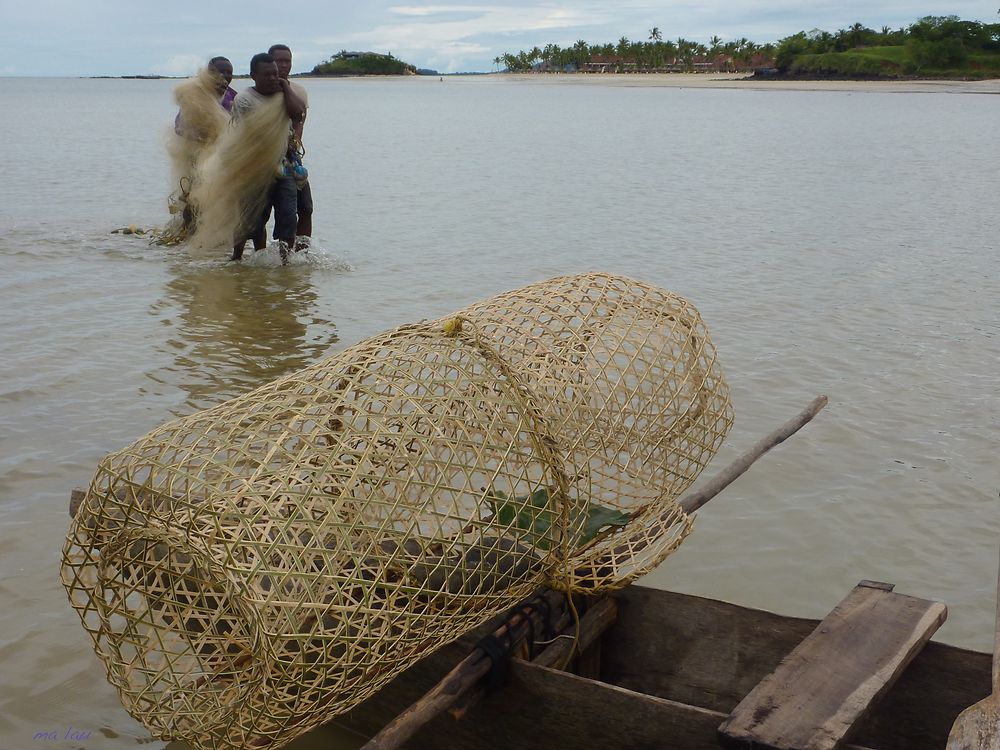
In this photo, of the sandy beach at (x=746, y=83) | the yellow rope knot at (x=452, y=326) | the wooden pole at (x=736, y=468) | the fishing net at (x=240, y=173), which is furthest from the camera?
the sandy beach at (x=746, y=83)

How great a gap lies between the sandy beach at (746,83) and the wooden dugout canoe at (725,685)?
5954cm

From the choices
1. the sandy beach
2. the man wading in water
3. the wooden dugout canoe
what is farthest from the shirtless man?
the sandy beach

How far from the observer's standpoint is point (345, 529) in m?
2.13

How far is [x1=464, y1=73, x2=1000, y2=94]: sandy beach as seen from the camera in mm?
59219

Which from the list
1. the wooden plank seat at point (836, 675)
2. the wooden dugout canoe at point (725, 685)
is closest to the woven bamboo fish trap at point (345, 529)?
the wooden dugout canoe at point (725, 685)

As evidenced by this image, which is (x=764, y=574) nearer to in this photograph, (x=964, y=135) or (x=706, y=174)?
(x=706, y=174)

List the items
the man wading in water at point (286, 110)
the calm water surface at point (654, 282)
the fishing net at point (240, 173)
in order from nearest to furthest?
the calm water surface at point (654, 282)
the man wading in water at point (286, 110)
the fishing net at point (240, 173)

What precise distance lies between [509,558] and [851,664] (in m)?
0.84

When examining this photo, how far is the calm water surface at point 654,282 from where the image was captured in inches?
139

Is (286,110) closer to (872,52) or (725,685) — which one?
(725,685)

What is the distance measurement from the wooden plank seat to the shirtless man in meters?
5.27

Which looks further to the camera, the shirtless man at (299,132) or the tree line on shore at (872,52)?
the tree line on shore at (872,52)

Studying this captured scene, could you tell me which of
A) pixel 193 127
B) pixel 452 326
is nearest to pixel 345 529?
pixel 452 326

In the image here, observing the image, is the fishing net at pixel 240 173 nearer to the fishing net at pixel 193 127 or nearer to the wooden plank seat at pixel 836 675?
the fishing net at pixel 193 127
